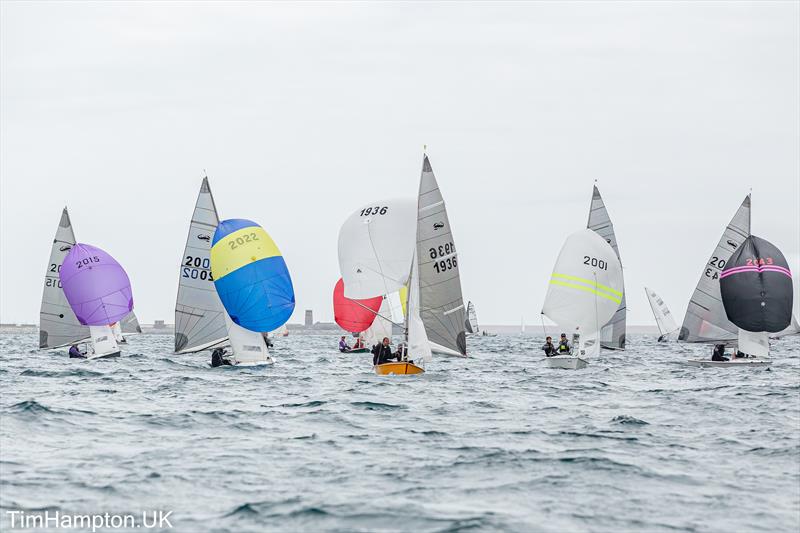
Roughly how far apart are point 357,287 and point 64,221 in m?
23.0

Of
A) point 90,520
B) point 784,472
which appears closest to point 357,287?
point 784,472

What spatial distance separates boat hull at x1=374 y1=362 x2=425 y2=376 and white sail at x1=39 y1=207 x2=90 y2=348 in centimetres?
2362

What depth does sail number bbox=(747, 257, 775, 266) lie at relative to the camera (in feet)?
130

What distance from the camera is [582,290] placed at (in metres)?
40.6

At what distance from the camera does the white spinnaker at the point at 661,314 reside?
101244mm

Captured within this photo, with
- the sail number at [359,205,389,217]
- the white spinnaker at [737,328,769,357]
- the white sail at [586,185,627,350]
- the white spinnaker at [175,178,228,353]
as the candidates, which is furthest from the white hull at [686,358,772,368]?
the white spinnaker at [175,178,228,353]

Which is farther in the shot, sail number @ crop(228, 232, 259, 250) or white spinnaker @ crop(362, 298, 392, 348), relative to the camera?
white spinnaker @ crop(362, 298, 392, 348)

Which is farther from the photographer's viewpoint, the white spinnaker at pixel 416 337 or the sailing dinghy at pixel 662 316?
the sailing dinghy at pixel 662 316

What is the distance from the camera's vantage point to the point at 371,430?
19.6 m

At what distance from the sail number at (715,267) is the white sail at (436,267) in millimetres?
18838

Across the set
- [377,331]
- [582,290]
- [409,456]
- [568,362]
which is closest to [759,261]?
[582,290]

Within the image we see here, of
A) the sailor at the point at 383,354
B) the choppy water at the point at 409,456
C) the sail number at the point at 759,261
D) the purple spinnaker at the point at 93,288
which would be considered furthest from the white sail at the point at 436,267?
the purple spinnaker at the point at 93,288

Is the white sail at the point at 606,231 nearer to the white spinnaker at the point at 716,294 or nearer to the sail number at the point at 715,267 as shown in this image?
the white spinnaker at the point at 716,294

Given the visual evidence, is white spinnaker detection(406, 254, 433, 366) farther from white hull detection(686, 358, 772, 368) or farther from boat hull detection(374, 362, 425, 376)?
white hull detection(686, 358, 772, 368)
